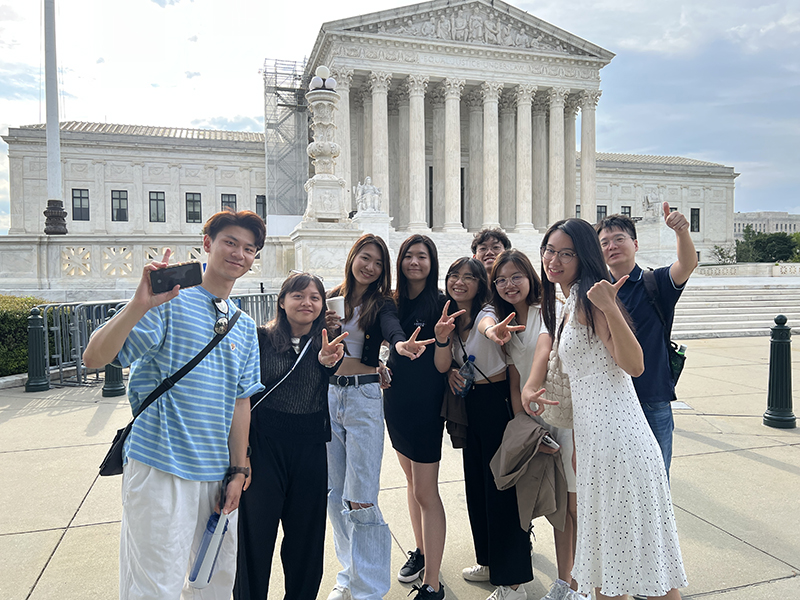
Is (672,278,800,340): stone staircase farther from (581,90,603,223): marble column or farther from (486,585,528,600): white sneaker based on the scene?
(581,90,603,223): marble column

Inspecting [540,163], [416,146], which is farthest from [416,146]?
[540,163]

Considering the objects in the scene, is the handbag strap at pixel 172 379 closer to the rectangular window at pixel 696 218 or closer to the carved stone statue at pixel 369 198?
the carved stone statue at pixel 369 198

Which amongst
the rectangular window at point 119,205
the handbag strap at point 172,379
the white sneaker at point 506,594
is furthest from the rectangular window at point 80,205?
the white sneaker at point 506,594

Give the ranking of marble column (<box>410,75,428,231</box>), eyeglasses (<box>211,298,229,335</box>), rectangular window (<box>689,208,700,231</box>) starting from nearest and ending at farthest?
eyeglasses (<box>211,298,229,335</box>), marble column (<box>410,75,428,231</box>), rectangular window (<box>689,208,700,231</box>)

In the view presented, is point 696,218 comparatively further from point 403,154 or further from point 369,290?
point 369,290

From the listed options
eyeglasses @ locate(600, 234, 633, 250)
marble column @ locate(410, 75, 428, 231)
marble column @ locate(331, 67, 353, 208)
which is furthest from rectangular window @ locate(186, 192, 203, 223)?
eyeglasses @ locate(600, 234, 633, 250)

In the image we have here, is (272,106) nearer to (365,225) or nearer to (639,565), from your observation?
(365,225)

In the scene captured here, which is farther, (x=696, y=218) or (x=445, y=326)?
(x=696, y=218)

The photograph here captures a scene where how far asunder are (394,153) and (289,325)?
36514mm

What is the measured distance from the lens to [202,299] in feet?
7.78

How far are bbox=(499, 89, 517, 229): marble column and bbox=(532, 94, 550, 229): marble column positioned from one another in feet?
5.02

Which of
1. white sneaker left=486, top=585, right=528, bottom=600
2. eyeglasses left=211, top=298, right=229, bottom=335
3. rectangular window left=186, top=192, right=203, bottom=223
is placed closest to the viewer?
eyeglasses left=211, top=298, right=229, bottom=335

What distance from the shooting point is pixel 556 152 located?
3716 centimetres

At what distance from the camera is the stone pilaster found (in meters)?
34.2
